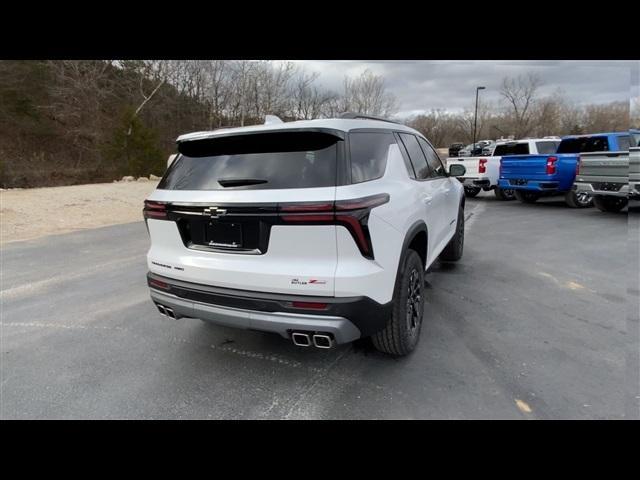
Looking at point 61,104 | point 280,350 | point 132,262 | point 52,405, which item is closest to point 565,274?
point 280,350

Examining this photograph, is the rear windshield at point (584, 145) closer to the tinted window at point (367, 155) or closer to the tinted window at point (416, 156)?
the tinted window at point (416, 156)

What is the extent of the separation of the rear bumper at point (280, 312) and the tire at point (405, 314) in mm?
258

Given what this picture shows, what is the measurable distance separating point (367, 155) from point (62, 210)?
1183 centimetres

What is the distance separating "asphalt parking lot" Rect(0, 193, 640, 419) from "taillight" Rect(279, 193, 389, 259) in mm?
1179

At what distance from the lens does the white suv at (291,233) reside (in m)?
2.25

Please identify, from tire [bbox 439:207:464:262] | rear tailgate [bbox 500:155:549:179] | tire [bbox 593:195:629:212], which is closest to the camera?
tire [bbox 439:207:464:262]

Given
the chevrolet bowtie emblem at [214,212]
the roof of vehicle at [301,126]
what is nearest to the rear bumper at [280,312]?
the chevrolet bowtie emblem at [214,212]

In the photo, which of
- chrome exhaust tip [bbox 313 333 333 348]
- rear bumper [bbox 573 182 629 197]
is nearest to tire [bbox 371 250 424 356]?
chrome exhaust tip [bbox 313 333 333 348]

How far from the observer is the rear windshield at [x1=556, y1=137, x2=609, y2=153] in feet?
31.6

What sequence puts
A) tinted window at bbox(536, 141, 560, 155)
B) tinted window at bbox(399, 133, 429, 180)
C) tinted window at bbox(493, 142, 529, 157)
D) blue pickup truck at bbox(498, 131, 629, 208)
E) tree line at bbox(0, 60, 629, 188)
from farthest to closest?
tree line at bbox(0, 60, 629, 188), tinted window at bbox(493, 142, 529, 157), tinted window at bbox(536, 141, 560, 155), blue pickup truck at bbox(498, 131, 629, 208), tinted window at bbox(399, 133, 429, 180)

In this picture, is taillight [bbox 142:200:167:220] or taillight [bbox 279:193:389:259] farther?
taillight [bbox 142:200:167:220]

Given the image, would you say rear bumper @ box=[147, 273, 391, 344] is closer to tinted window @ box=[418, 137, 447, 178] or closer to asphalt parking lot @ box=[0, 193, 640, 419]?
asphalt parking lot @ box=[0, 193, 640, 419]
